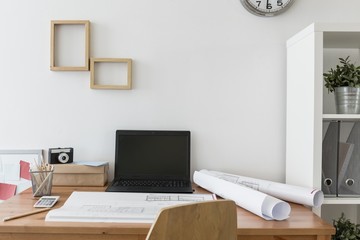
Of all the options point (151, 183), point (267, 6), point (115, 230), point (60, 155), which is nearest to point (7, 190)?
point (60, 155)

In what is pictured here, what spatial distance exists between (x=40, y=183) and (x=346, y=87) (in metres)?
1.29

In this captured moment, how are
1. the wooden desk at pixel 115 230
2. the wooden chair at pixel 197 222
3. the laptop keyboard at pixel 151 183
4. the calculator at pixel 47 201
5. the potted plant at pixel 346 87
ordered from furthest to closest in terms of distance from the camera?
the laptop keyboard at pixel 151 183 < the potted plant at pixel 346 87 < the calculator at pixel 47 201 < the wooden desk at pixel 115 230 < the wooden chair at pixel 197 222

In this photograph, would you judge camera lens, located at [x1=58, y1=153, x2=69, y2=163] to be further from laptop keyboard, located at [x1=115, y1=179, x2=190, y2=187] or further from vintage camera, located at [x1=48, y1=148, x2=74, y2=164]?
laptop keyboard, located at [x1=115, y1=179, x2=190, y2=187]

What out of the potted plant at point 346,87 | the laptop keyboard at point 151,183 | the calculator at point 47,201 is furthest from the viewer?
the laptop keyboard at point 151,183

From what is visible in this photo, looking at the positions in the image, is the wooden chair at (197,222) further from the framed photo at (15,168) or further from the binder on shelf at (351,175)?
the framed photo at (15,168)

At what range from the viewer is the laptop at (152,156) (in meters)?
1.51

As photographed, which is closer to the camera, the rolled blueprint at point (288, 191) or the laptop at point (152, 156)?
the rolled blueprint at point (288, 191)

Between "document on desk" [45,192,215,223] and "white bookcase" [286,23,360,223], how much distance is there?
1.41 feet

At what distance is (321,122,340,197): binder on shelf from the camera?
4.13 feet

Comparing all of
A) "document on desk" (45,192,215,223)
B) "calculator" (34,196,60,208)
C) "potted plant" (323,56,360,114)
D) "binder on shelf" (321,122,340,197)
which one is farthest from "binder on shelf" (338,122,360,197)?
"calculator" (34,196,60,208)

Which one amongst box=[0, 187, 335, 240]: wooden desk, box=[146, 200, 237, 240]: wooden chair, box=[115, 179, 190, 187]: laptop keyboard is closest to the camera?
box=[146, 200, 237, 240]: wooden chair

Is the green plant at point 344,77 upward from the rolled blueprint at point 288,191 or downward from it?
upward

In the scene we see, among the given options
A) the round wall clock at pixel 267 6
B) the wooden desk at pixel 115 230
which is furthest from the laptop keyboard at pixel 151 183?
the round wall clock at pixel 267 6

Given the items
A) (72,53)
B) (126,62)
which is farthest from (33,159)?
(126,62)
